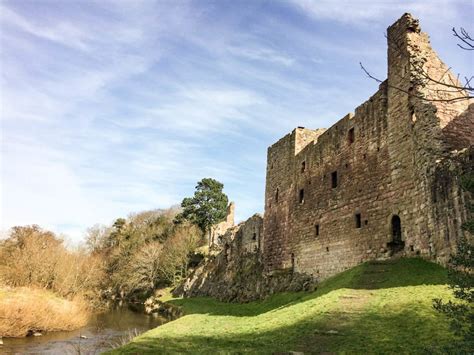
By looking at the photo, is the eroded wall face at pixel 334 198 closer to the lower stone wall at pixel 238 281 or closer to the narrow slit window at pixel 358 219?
the narrow slit window at pixel 358 219

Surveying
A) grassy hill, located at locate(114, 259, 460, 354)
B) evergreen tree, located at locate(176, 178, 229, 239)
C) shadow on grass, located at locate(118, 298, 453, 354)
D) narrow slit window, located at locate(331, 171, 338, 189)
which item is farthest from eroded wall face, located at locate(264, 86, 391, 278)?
evergreen tree, located at locate(176, 178, 229, 239)

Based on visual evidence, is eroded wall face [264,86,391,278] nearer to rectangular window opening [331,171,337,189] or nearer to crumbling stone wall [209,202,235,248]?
rectangular window opening [331,171,337,189]

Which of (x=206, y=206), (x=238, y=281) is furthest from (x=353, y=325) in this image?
(x=206, y=206)

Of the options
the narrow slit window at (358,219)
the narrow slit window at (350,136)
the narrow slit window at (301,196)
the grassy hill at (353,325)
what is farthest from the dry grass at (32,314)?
the narrow slit window at (350,136)

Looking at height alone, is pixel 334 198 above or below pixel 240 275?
above

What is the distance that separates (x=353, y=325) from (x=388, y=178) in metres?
8.37

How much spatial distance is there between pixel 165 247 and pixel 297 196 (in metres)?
28.5

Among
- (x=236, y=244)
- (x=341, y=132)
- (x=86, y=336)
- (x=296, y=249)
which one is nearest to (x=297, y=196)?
(x=296, y=249)

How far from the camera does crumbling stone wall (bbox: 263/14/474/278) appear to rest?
14.2 meters

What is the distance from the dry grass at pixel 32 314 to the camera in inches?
704

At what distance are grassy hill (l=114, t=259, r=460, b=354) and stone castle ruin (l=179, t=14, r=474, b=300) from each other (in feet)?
5.49

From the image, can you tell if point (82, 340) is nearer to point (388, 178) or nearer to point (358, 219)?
point (358, 219)

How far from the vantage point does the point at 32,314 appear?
1905 cm

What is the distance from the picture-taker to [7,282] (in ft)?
81.6
